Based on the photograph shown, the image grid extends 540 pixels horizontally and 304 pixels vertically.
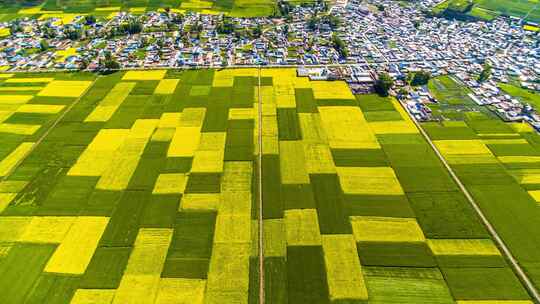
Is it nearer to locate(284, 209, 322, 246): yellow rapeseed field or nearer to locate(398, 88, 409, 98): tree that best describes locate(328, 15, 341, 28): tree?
locate(398, 88, 409, 98): tree

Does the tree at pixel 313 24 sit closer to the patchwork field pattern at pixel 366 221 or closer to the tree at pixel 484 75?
the tree at pixel 484 75

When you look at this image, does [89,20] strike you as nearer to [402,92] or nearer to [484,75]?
[402,92]

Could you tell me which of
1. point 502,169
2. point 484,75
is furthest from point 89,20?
point 502,169

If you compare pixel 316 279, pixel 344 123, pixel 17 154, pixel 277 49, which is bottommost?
pixel 316 279

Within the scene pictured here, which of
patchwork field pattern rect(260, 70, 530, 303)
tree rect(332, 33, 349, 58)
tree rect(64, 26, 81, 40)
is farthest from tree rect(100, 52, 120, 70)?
tree rect(332, 33, 349, 58)

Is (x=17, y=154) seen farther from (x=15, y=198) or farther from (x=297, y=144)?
(x=297, y=144)

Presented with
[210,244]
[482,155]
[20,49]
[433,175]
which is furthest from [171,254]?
[20,49]
